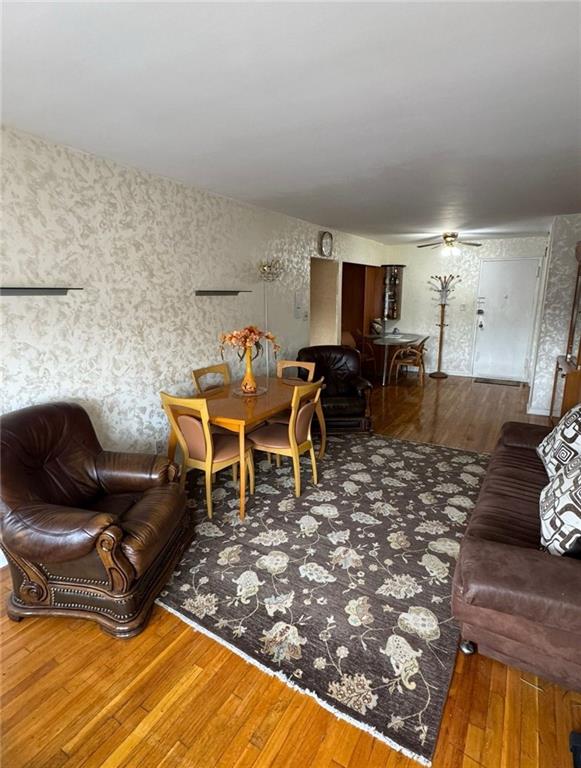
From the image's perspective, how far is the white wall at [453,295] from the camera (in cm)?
714

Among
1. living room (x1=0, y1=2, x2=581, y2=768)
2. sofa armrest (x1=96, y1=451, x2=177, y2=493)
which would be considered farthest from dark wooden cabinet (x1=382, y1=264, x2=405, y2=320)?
sofa armrest (x1=96, y1=451, x2=177, y2=493)

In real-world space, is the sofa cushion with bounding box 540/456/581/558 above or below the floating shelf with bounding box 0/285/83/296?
below

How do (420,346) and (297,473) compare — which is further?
(420,346)

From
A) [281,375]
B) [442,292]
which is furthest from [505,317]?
[281,375]

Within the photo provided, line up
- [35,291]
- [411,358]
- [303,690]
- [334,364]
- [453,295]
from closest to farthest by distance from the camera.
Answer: [303,690] → [35,291] → [334,364] → [411,358] → [453,295]

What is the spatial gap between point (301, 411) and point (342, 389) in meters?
1.80

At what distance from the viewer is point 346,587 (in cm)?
217

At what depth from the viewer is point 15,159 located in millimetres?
2213

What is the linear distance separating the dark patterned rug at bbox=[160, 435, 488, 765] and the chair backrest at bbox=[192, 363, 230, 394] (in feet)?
2.77

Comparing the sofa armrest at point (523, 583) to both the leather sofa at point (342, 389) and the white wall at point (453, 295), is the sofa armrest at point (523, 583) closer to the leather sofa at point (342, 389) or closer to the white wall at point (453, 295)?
the leather sofa at point (342, 389)

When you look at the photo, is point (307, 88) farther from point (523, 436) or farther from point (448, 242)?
point (448, 242)

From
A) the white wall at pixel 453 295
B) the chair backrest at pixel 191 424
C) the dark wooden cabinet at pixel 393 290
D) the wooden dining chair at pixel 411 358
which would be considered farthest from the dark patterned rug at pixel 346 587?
the dark wooden cabinet at pixel 393 290

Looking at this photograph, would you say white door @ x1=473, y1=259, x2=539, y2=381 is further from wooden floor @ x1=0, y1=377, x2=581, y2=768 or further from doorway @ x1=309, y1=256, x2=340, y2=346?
wooden floor @ x1=0, y1=377, x2=581, y2=768

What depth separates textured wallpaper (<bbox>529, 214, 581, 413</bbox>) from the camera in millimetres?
4695
